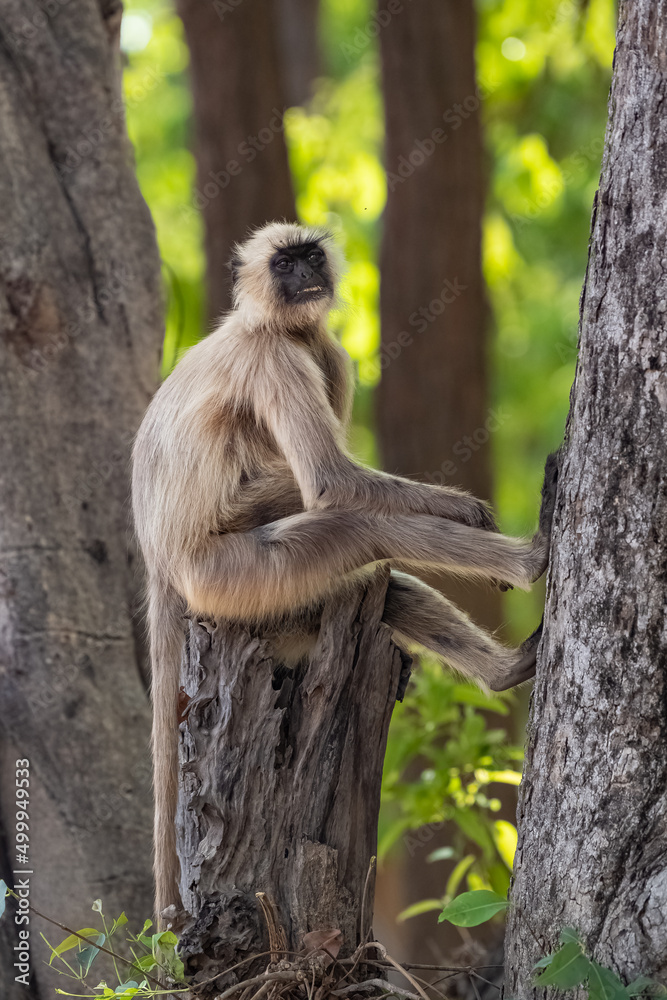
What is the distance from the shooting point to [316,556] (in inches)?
117

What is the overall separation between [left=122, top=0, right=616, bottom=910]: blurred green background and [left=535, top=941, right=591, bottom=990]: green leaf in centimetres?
197

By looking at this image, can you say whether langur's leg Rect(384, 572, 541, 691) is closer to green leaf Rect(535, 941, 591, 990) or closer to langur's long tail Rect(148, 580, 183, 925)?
langur's long tail Rect(148, 580, 183, 925)

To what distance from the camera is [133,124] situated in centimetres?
1001

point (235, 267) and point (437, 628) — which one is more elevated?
point (235, 267)

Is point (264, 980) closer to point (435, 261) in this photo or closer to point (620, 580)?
point (620, 580)

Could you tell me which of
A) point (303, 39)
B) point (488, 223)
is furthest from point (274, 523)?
point (303, 39)

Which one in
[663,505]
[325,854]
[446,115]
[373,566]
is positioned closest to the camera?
[663,505]

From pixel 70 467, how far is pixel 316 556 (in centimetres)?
167

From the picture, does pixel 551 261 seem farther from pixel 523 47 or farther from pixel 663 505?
pixel 663 505

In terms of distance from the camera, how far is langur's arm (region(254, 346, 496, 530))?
304cm

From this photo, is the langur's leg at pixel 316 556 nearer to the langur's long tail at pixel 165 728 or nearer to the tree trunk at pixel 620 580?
the langur's long tail at pixel 165 728

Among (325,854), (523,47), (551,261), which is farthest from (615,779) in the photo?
(551,261)

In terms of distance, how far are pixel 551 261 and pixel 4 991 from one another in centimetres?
799

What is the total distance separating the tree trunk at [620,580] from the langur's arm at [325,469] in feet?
2.45
